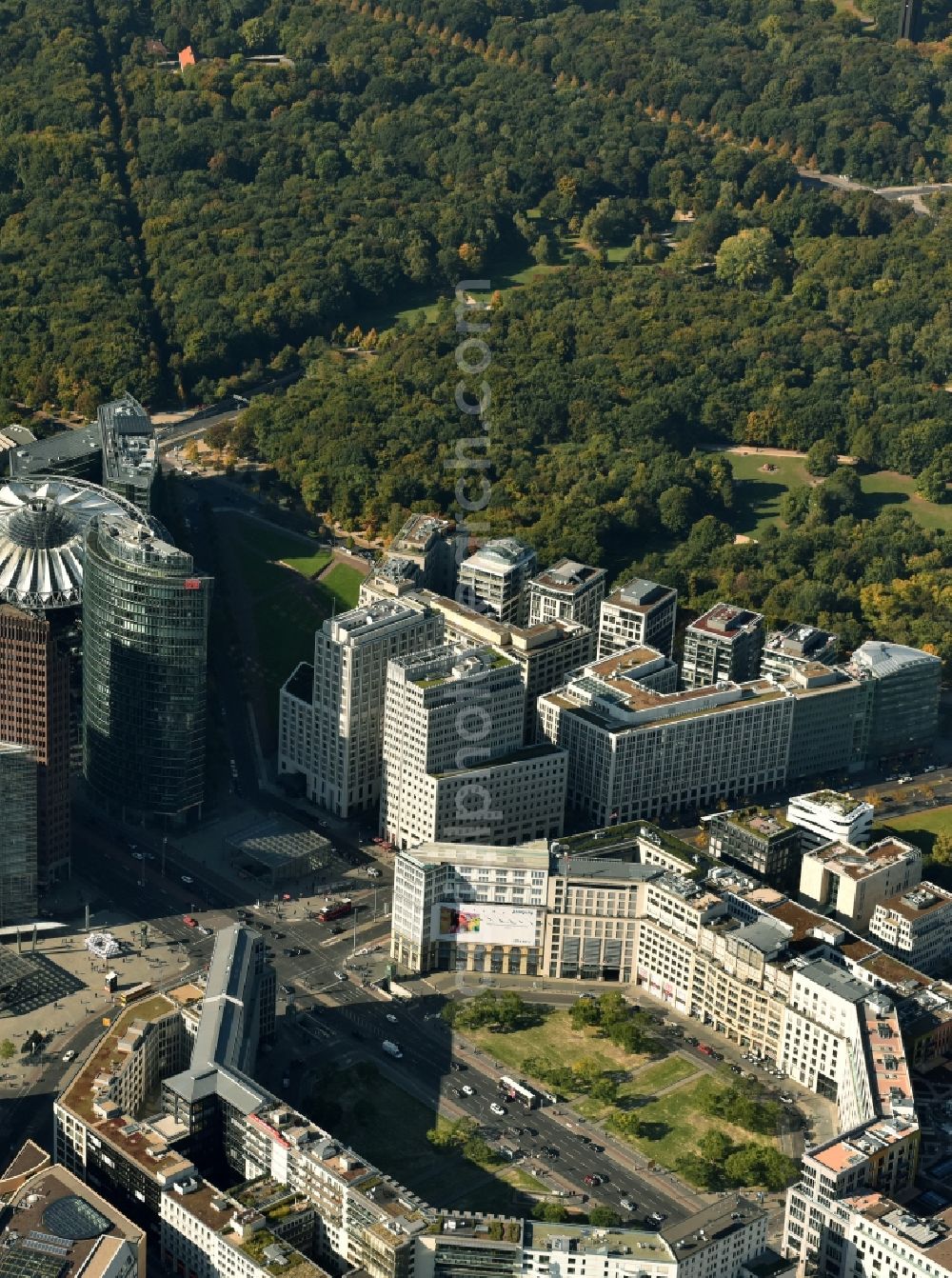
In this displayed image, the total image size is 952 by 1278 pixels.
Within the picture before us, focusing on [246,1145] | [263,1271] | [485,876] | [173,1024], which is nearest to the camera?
[263,1271]

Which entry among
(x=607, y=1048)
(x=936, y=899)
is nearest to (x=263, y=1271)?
(x=607, y=1048)

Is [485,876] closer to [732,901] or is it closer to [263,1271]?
[732,901]

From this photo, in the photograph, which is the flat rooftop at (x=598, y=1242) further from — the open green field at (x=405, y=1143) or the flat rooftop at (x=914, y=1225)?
the flat rooftop at (x=914, y=1225)

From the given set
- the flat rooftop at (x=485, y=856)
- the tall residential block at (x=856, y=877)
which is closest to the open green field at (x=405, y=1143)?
the flat rooftop at (x=485, y=856)

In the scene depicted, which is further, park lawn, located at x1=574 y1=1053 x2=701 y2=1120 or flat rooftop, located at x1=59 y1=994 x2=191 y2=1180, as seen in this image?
park lawn, located at x1=574 y1=1053 x2=701 y2=1120

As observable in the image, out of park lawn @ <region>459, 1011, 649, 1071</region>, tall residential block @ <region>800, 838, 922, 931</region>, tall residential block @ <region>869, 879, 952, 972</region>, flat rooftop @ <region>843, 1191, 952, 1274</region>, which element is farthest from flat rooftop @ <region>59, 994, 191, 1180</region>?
tall residential block @ <region>869, 879, 952, 972</region>

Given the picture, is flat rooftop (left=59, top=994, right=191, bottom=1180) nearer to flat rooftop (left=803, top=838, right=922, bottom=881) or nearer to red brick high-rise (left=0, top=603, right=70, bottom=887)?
red brick high-rise (left=0, top=603, right=70, bottom=887)

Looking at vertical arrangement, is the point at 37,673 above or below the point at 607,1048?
above
